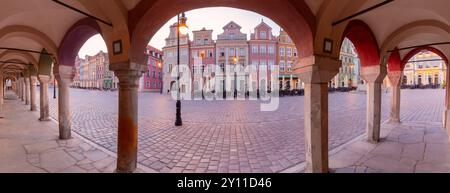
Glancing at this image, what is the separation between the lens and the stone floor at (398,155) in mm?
3996

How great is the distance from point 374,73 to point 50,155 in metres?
9.18

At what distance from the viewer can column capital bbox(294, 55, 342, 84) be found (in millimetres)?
3279

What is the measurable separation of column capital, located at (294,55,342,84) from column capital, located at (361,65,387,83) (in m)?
3.18

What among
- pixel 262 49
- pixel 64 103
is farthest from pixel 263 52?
pixel 64 103

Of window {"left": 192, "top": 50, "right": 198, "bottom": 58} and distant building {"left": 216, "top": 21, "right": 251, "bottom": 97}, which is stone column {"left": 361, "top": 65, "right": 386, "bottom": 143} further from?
window {"left": 192, "top": 50, "right": 198, "bottom": 58}

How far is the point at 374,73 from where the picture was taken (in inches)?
226

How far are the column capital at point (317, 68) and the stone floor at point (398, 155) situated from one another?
78.6 inches

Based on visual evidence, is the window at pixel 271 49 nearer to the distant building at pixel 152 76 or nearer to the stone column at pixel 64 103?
the distant building at pixel 152 76

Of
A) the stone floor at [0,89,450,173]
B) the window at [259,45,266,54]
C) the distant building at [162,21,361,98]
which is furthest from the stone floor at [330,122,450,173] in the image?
the window at [259,45,266,54]

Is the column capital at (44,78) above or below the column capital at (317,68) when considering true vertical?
above

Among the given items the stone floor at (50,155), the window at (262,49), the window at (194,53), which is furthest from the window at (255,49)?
the stone floor at (50,155)

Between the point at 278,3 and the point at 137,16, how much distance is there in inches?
99.4

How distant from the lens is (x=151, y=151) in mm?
5000

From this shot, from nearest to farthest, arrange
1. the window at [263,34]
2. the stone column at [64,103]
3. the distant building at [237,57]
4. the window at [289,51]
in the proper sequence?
the stone column at [64,103]
the distant building at [237,57]
the window at [263,34]
the window at [289,51]
